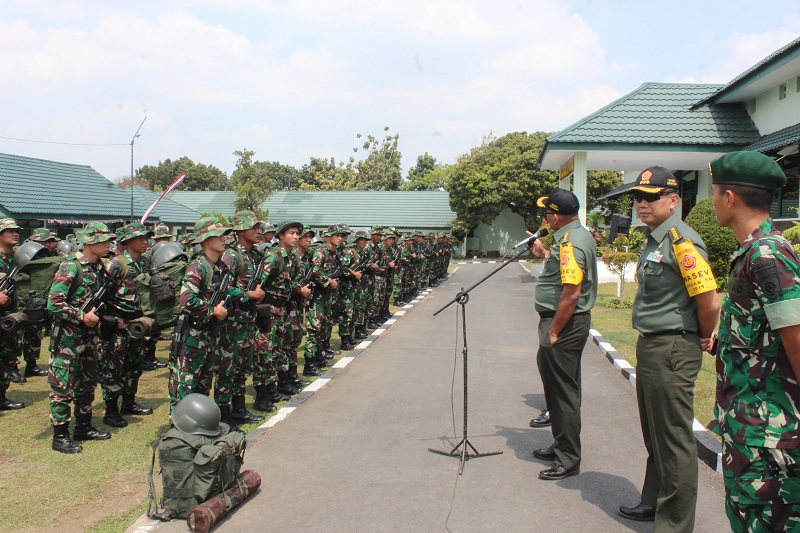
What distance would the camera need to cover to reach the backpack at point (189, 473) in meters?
4.04

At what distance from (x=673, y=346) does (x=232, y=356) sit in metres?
3.87

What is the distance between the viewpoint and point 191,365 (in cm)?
539

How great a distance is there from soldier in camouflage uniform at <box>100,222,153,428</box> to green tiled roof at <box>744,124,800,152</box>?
39.6 ft

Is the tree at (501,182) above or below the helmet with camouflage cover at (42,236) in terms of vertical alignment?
above

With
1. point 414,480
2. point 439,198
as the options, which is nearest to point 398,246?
point 414,480

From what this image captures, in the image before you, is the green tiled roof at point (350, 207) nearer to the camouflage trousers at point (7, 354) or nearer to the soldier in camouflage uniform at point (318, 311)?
the soldier in camouflage uniform at point (318, 311)

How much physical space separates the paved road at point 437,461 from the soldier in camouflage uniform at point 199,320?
80 centimetres

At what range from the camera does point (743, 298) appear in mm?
2488

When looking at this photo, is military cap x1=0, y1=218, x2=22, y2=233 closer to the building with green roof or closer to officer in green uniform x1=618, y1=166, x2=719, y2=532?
officer in green uniform x1=618, y1=166, x2=719, y2=532

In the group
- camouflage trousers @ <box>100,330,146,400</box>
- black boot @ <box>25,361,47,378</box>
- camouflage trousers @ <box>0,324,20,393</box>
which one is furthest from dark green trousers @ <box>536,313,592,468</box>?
black boot @ <box>25,361,47,378</box>

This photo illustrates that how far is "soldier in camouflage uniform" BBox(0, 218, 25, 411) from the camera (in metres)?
6.82

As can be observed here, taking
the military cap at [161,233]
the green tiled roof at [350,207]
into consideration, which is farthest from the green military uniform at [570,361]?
the green tiled roof at [350,207]

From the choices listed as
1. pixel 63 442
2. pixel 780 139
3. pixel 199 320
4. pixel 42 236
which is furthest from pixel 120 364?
pixel 780 139

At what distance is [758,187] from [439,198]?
4138cm
